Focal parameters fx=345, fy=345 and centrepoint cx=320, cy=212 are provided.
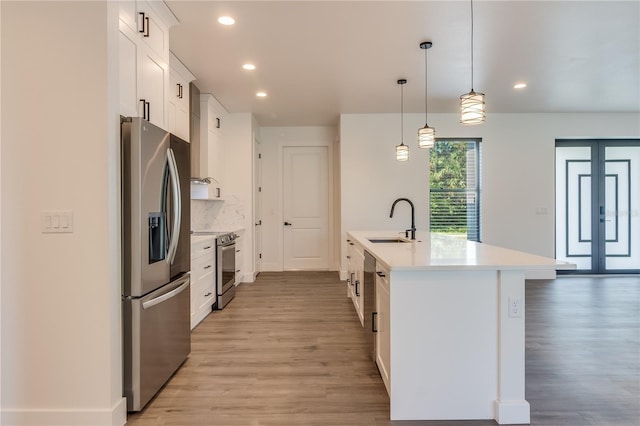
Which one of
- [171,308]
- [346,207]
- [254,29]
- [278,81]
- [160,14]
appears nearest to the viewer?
[171,308]

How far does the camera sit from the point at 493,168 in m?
5.69

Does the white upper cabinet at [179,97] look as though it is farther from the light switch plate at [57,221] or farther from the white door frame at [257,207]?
the white door frame at [257,207]

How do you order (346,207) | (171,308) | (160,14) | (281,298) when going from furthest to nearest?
1. (346,207)
2. (281,298)
3. (160,14)
4. (171,308)

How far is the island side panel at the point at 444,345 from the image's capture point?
6.18ft

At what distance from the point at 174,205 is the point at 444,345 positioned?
6.18 ft

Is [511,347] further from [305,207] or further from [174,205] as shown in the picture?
[305,207]

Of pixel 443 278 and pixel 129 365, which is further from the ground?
pixel 443 278

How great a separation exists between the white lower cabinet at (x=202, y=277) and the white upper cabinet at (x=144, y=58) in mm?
1290

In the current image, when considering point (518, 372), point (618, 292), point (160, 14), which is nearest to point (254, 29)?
point (160, 14)

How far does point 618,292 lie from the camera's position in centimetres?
476

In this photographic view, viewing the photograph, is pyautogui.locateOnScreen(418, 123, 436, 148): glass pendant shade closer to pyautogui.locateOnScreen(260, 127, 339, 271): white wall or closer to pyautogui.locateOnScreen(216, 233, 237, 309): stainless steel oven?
pyautogui.locateOnScreen(216, 233, 237, 309): stainless steel oven

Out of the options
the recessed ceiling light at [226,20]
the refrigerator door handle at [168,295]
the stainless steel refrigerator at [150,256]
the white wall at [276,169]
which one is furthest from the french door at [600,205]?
the stainless steel refrigerator at [150,256]

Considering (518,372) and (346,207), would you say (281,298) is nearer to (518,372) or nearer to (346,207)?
(346,207)

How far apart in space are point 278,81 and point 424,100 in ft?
7.01
